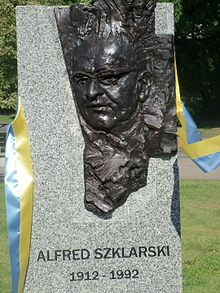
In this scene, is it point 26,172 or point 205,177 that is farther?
point 205,177

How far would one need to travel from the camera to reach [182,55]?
82.9 ft

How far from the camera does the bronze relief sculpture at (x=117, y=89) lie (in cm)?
459

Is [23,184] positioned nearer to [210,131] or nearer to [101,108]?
[101,108]

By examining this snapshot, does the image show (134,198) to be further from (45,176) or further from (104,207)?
(45,176)

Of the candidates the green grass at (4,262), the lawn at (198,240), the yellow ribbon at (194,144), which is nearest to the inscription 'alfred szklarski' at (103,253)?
the yellow ribbon at (194,144)

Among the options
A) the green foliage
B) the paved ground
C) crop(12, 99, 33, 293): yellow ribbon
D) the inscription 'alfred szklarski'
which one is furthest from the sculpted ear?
the green foliage

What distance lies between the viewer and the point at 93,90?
4.57m

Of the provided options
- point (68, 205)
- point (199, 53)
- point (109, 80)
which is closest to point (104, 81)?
point (109, 80)

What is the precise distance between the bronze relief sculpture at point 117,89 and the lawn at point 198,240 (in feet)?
6.33

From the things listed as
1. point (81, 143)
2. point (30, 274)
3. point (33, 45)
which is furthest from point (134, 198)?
point (33, 45)

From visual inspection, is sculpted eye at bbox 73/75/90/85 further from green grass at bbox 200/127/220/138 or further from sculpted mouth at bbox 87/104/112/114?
green grass at bbox 200/127/220/138

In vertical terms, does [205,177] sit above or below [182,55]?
below

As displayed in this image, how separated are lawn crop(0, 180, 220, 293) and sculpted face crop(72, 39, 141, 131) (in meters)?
2.26

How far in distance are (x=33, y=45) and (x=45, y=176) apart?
936 millimetres
